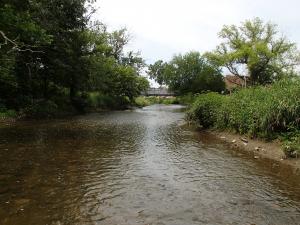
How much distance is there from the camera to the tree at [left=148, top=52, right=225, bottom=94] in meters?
73.6

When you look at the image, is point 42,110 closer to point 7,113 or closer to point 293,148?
point 7,113

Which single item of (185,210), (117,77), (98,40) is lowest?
(185,210)

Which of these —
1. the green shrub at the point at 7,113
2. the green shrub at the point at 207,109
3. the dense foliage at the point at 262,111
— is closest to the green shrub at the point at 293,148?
the dense foliage at the point at 262,111

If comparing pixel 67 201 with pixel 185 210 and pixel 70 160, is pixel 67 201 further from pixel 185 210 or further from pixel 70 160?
pixel 70 160

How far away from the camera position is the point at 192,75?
80.1 meters

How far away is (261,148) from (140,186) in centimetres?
665

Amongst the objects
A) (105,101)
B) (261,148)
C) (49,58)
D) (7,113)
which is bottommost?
(261,148)

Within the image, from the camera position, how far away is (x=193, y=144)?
51.1ft

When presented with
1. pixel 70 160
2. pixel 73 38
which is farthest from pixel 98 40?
pixel 70 160

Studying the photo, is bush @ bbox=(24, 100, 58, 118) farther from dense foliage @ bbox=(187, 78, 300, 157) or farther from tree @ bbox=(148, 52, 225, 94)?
tree @ bbox=(148, 52, 225, 94)

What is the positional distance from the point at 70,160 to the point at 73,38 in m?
20.9

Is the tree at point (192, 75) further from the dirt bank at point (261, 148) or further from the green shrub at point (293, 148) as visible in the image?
the green shrub at point (293, 148)

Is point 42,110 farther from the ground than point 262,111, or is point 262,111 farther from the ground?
point 262,111

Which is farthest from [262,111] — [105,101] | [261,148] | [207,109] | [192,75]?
[192,75]
